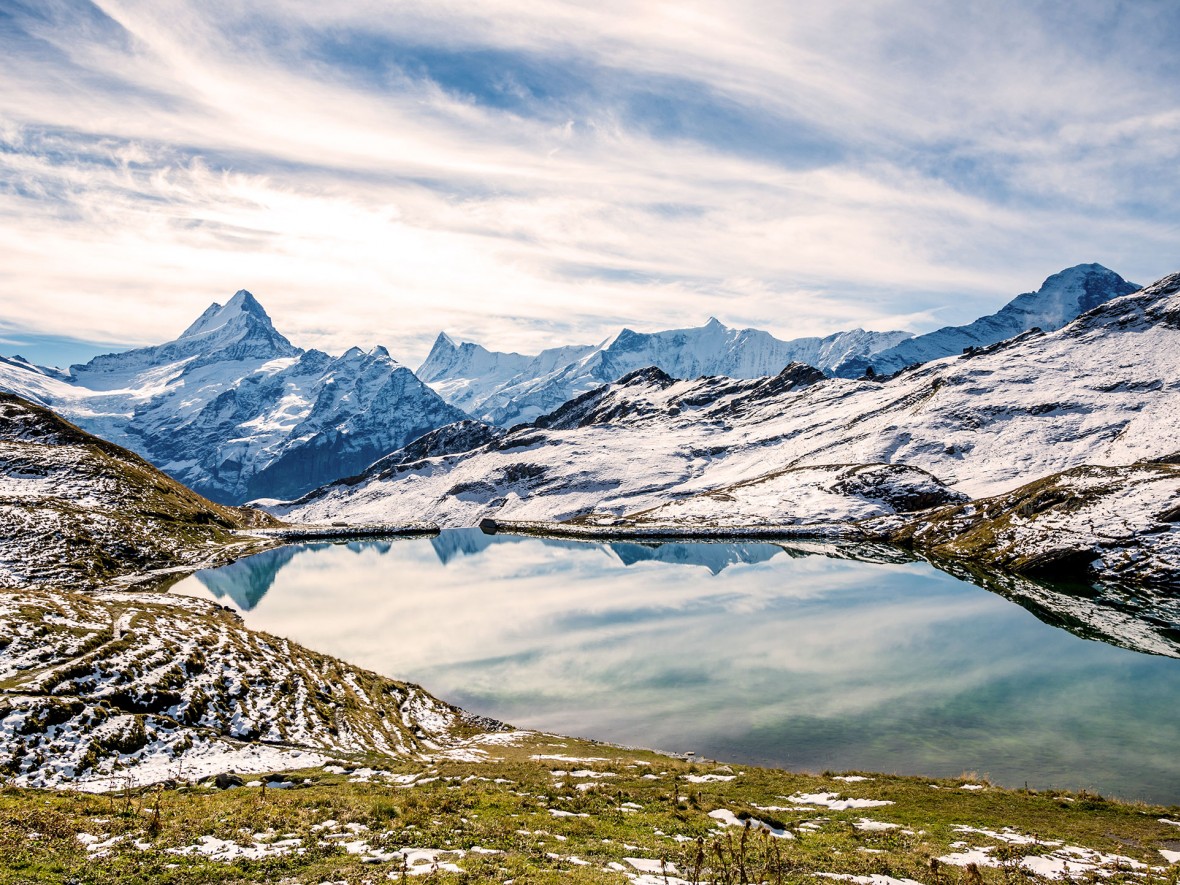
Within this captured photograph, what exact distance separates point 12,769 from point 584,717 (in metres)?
31.3

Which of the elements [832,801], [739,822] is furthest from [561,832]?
[832,801]

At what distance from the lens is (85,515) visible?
105750 millimetres

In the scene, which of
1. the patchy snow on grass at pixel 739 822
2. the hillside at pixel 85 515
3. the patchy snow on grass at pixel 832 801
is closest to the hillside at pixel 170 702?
the patchy snow on grass at pixel 739 822

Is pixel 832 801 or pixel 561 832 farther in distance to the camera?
pixel 832 801

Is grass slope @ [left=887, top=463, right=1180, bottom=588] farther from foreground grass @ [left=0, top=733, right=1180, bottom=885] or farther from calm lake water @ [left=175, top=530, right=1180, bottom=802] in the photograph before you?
foreground grass @ [left=0, top=733, right=1180, bottom=885]

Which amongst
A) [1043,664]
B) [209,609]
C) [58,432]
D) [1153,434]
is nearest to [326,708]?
[209,609]

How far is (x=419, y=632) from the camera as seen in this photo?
73.5 metres

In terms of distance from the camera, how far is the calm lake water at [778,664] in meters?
38.1

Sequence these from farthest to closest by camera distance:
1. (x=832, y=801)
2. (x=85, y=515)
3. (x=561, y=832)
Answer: (x=85, y=515), (x=832, y=801), (x=561, y=832)

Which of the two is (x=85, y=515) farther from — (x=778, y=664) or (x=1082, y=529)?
(x=1082, y=529)

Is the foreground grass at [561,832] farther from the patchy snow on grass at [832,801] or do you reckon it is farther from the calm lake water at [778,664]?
the calm lake water at [778,664]

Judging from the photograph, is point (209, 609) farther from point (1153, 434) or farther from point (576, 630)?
point (1153, 434)

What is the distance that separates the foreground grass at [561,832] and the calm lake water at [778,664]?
33.0 feet

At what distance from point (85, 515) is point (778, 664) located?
355 ft
